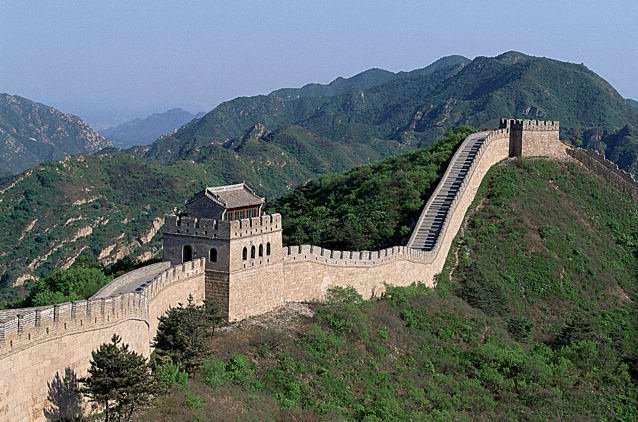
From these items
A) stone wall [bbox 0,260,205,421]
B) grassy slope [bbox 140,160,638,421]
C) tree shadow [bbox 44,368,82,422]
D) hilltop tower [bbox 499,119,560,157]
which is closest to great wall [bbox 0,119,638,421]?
stone wall [bbox 0,260,205,421]

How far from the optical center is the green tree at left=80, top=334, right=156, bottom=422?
17.7 m

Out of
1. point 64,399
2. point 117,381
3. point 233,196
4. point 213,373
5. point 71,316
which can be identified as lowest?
point 213,373

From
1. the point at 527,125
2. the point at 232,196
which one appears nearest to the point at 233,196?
the point at 232,196

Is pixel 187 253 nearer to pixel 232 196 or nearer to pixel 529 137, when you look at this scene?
pixel 232 196

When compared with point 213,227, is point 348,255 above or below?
below

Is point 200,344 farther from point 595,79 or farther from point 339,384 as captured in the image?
point 595,79

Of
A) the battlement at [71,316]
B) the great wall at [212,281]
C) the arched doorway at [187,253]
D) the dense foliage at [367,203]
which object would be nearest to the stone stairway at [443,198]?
the great wall at [212,281]

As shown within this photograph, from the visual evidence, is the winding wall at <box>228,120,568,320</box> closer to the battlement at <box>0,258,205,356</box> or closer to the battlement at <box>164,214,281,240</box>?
the battlement at <box>164,214,281,240</box>

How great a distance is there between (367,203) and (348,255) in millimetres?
12563

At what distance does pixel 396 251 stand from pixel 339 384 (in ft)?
32.0

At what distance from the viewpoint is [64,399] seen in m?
18.2

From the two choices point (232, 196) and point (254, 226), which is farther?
point (232, 196)

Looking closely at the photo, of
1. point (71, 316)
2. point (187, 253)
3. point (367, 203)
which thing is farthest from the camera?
point (367, 203)

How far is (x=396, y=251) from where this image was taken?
113 feet
